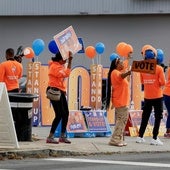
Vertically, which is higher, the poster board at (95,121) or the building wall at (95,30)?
the building wall at (95,30)

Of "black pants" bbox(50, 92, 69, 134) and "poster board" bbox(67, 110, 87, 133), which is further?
"poster board" bbox(67, 110, 87, 133)

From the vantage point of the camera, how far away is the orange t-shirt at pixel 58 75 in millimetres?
10820

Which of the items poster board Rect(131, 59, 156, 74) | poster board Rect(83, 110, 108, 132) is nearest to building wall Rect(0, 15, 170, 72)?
poster board Rect(83, 110, 108, 132)

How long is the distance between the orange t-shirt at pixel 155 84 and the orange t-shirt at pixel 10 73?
2.73 meters

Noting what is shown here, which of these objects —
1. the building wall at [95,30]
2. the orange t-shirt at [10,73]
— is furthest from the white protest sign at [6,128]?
the building wall at [95,30]

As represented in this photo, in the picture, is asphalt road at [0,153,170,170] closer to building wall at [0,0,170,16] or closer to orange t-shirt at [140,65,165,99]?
orange t-shirt at [140,65,165,99]

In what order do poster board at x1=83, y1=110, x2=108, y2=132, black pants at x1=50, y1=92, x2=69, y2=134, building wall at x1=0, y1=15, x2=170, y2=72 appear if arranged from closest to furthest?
black pants at x1=50, y1=92, x2=69, y2=134
poster board at x1=83, y1=110, x2=108, y2=132
building wall at x1=0, y1=15, x2=170, y2=72

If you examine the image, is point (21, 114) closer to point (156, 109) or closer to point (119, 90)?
point (119, 90)

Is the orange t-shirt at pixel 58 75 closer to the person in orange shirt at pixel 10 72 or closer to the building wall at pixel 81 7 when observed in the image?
the person in orange shirt at pixel 10 72

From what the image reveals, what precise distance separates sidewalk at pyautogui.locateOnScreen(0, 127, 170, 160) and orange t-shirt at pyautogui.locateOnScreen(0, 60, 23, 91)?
1.30 meters

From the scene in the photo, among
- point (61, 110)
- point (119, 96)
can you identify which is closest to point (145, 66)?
point (119, 96)

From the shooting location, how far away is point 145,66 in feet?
36.8

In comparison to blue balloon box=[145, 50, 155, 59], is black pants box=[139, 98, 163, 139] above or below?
below

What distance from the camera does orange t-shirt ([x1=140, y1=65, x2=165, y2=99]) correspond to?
1160 cm
